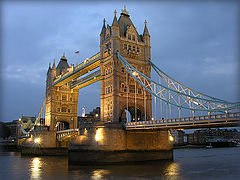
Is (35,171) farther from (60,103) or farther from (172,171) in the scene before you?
(60,103)

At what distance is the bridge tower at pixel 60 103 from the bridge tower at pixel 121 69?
78.8ft

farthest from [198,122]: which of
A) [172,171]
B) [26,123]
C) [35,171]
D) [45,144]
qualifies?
[26,123]

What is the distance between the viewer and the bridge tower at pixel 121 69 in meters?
39.7

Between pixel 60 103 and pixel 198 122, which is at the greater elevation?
pixel 60 103

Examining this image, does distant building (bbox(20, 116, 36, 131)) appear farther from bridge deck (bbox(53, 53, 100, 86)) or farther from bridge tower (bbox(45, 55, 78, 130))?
bridge deck (bbox(53, 53, 100, 86))

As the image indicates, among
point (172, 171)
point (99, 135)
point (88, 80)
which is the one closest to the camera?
point (172, 171)

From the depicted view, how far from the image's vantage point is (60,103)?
207 feet

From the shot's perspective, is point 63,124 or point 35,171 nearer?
point 35,171

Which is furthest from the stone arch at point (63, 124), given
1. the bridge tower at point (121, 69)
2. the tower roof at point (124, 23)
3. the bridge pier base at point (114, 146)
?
the tower roof at point (124, 23)

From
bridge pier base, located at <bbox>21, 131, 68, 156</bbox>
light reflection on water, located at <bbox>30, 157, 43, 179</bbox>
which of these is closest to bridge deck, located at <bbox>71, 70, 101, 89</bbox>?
bridge pier base, located at <bbox>21, 131, 68, 156</bbox>

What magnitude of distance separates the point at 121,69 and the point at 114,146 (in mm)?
13586

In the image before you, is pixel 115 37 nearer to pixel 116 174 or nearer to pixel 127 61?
pixel 127 61

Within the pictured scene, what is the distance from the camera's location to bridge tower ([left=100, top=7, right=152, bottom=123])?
39.7m

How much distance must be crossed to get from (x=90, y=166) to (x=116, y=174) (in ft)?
23.0
